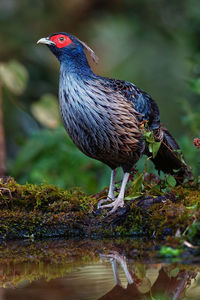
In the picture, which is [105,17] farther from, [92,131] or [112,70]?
[92,131]

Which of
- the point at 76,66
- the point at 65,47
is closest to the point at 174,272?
the point at 76,66

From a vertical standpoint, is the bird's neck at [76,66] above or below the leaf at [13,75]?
above

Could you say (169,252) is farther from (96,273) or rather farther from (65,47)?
(65,47)

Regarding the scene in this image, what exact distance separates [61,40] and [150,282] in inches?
130

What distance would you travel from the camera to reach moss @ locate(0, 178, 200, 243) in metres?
4.84

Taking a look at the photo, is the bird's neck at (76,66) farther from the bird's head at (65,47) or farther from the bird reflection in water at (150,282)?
the bird reflection in water at (150,282)

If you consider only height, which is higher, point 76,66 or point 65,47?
point 65,47

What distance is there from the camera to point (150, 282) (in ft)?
11.4

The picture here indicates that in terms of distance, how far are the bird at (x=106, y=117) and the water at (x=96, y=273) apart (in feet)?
2.88

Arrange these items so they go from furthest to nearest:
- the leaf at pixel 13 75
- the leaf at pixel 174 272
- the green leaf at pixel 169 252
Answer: the leaf at pixel 13 75 < the green leaf at pixel 169 252 < the leaf at pixel 174 272

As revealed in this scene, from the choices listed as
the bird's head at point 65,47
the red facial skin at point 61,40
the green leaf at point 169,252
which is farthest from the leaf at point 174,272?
the red facial skin at point 61,40

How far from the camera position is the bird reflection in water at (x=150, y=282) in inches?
129

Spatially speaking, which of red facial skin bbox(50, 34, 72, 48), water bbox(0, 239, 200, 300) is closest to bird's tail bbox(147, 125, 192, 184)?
red facial skin bbox(50, 34, 72, 48)

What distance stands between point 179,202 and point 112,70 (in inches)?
266
